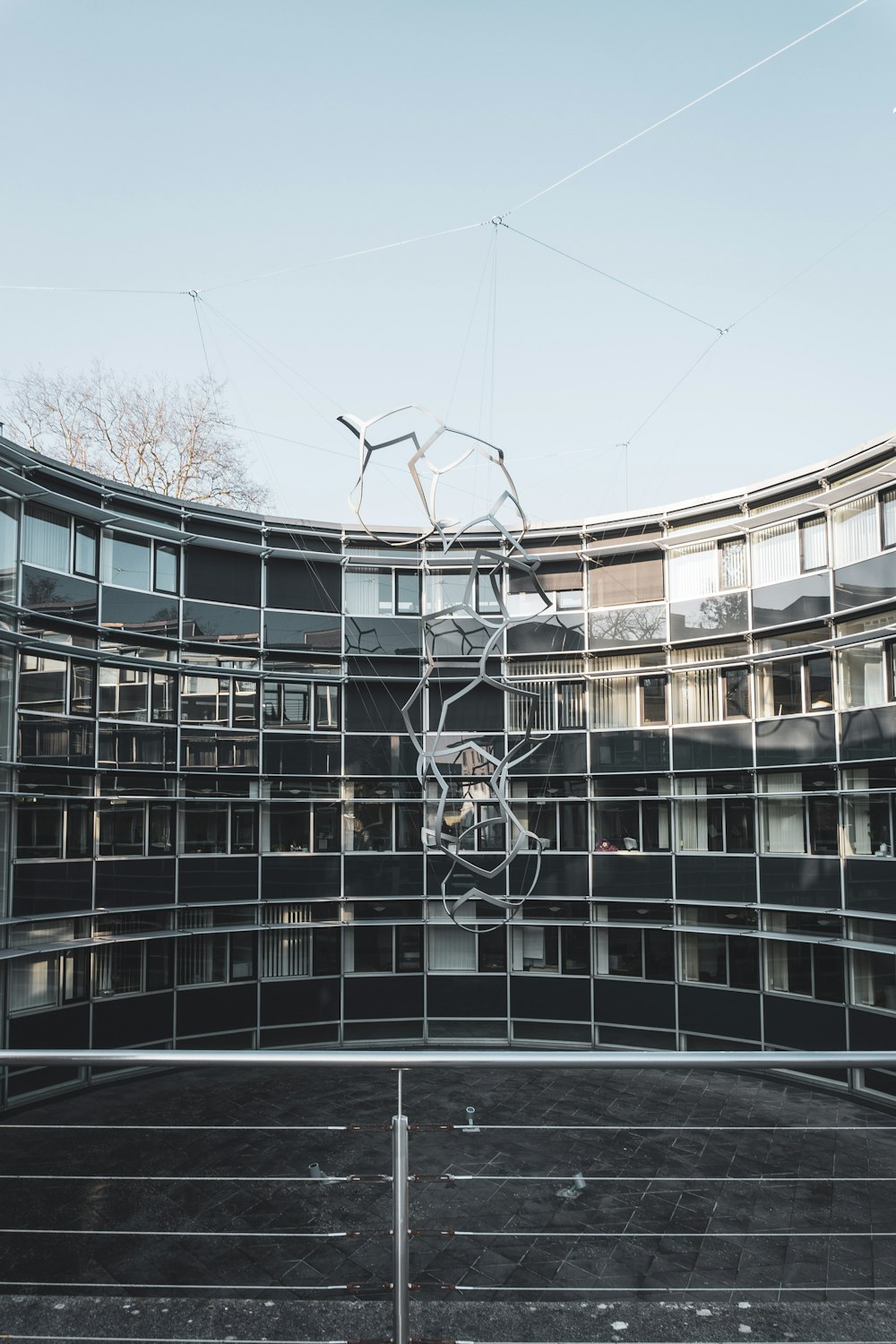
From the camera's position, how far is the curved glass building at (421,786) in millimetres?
18328

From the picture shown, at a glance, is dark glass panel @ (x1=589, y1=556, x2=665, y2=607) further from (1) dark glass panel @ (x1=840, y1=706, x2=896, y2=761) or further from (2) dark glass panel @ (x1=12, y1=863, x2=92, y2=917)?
(2) dark glass panel @ (x1=12, y1=863, x2=92, y2=917)

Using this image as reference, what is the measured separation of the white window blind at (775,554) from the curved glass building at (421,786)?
57mm

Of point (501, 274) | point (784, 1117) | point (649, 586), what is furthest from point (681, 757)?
point (501, 274)

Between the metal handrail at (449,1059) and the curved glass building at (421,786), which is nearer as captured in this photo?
the metal handrail at (449,1059)

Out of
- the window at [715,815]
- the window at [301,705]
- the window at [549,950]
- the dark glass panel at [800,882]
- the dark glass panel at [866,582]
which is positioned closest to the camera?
the dark glass panel at [866,582]

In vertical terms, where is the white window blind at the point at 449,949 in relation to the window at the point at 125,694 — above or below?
below

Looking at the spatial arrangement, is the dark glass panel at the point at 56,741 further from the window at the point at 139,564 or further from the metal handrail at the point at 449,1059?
the metal handrail at the point at 449,1059

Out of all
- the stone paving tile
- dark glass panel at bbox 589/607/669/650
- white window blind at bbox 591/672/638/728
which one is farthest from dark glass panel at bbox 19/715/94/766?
dark glass panel at bbox 589/607/669/650

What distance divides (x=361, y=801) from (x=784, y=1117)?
10628mm

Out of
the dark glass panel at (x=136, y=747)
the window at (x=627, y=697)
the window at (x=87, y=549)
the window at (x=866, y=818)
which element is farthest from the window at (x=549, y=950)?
the window at (x=87, y=549)

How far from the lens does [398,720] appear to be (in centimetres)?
2270

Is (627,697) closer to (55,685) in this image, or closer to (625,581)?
(625,581)

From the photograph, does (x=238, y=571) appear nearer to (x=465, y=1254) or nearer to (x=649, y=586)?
(x=649, y=586)

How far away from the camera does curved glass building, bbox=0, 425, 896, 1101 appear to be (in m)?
18.3
